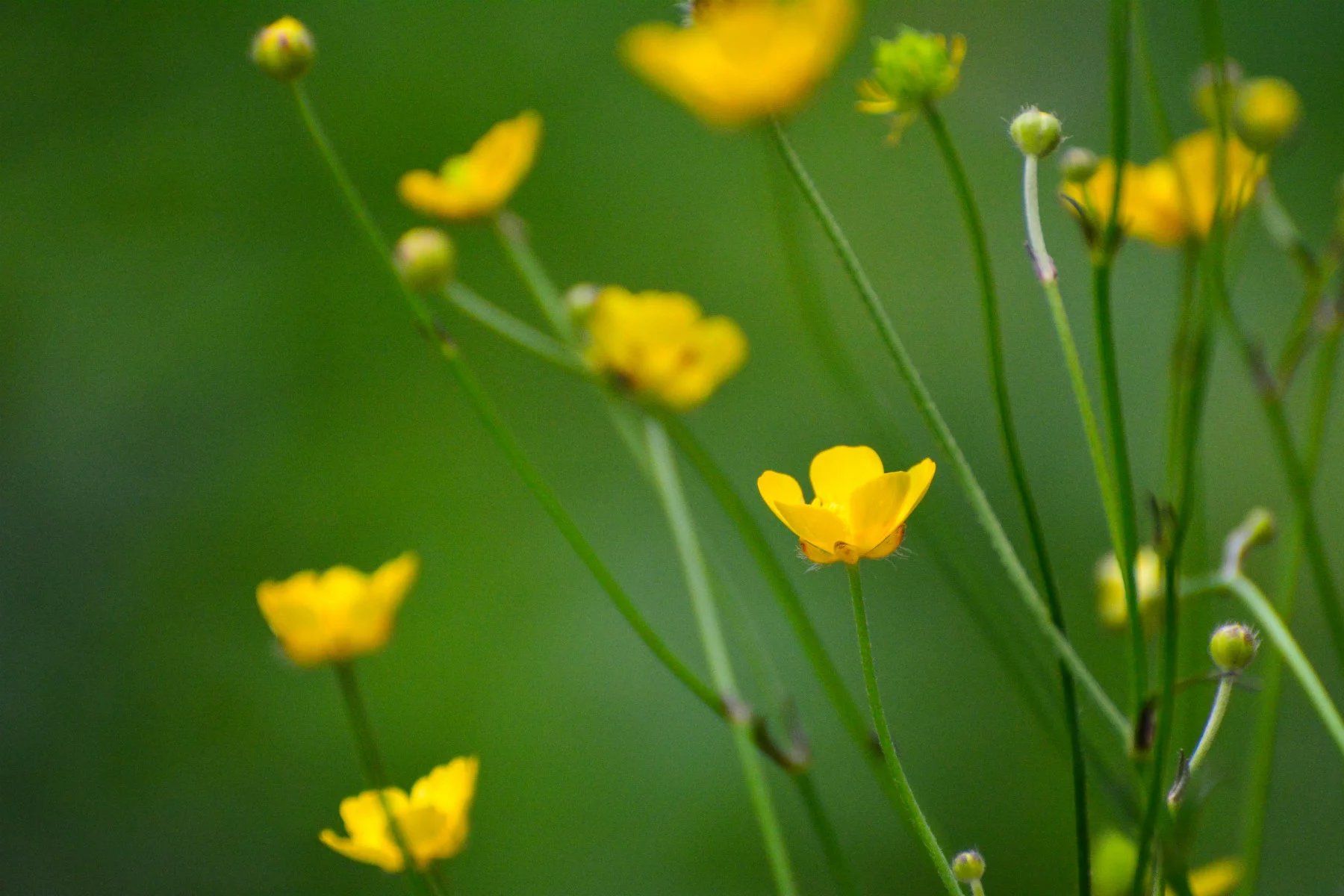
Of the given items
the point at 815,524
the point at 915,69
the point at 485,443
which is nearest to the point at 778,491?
the point at 815,524

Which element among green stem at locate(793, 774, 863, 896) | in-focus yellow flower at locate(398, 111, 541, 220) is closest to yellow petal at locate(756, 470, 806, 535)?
green stem at locate(793, 774, 863, 896)

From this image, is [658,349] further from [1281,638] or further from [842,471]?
[1281,638]

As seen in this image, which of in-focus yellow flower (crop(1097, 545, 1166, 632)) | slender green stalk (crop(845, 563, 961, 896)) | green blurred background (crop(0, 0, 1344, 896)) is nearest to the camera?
slender green stalk (crop(845, 563, 961, 896))

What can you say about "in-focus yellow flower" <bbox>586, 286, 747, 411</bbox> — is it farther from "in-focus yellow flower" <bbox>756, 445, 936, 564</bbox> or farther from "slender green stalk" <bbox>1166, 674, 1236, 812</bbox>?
"slender green stalk" <bbox>1166, 674, 1236, 812</bbox>

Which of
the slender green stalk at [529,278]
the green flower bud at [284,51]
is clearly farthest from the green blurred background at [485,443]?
the green flower bud at [284,51]

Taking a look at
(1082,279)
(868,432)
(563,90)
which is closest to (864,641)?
(868,432)
